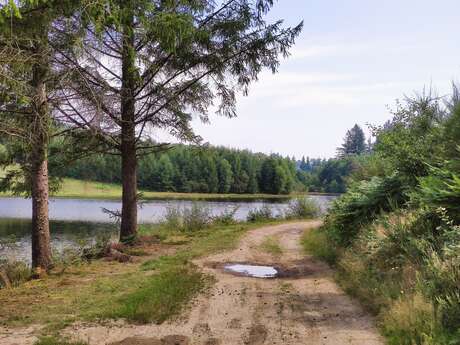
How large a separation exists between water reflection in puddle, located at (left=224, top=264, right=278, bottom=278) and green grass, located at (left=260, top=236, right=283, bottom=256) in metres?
1.97

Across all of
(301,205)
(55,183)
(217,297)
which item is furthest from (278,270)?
(301,205)

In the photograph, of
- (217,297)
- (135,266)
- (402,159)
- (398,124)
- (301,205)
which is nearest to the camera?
(217,297)

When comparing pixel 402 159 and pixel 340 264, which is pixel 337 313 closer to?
pixel 340 264

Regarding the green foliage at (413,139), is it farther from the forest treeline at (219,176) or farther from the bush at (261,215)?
the forest treeline at (219,176)

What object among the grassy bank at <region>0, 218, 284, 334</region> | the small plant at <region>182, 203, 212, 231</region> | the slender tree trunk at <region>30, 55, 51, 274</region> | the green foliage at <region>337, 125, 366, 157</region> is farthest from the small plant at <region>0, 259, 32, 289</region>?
the green foliage at <region>337, 125, 366, 157</region>

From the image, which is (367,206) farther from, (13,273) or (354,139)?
(354,139)

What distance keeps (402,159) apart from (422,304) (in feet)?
20.5

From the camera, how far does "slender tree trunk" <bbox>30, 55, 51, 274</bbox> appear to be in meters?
8.88

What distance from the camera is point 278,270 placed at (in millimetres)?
10188

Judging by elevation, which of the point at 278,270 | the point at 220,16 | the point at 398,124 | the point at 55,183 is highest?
the point at 220,16

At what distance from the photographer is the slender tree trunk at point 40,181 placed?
888 cm

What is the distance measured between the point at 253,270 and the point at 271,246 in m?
3.65

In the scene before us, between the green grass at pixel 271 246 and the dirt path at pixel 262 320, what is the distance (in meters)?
3.37

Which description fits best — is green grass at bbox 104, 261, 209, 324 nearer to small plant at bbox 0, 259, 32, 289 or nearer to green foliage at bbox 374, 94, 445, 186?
small plant at bbox 0, 259, 32, 289
